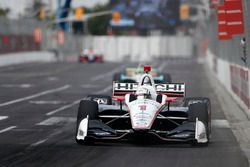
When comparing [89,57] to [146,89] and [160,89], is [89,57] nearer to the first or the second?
[160,89]

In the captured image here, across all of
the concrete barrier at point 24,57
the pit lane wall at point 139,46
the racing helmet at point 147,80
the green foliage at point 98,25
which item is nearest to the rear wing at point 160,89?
the racing helmet at point 147,80

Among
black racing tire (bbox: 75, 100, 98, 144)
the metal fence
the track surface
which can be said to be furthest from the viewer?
the metal fence

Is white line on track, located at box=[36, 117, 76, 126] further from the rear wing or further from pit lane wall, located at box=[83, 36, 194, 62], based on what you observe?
pit lane wall, located at box=[83, 36, 194, 62]

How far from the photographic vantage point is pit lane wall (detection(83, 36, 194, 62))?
132 meters

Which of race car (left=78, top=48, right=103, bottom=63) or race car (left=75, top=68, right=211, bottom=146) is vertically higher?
race car (left=75, top=68, right=211, bottom=146)

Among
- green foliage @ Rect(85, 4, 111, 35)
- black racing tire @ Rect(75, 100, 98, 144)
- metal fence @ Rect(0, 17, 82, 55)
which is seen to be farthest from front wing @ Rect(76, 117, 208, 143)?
green foliage @ Rect(85, 4, 111, 35)

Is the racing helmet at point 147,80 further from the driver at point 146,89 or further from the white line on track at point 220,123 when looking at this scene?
the white line on track at point 220,123

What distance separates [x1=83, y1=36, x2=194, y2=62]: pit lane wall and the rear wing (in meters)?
109

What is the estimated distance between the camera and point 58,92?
34469 mm

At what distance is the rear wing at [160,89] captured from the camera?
1772cm

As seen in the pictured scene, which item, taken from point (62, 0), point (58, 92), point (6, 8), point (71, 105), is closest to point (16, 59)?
point (58, 92)

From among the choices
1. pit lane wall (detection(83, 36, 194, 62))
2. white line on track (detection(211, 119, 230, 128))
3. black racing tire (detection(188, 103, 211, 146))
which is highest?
black racing tire (detection(188, 103, 211, 146))

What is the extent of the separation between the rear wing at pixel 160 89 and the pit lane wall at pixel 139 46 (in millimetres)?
109359

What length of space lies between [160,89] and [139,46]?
389 feet
